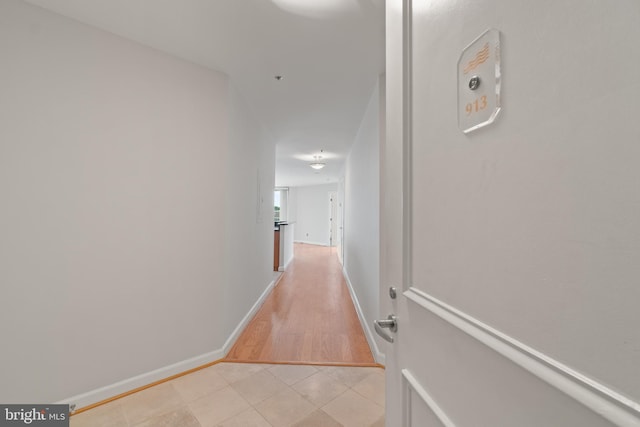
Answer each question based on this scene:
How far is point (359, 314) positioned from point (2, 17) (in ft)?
12.1

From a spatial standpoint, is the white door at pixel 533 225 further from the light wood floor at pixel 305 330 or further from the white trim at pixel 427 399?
the light wood floor at pixel 305 330

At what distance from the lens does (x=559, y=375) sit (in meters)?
0.30

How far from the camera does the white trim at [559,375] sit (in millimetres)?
252

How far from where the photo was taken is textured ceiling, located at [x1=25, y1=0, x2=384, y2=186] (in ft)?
4.71

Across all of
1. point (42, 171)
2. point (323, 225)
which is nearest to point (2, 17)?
point (42, 171)

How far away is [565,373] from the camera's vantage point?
0.98ft

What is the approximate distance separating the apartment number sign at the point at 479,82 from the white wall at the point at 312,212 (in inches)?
361

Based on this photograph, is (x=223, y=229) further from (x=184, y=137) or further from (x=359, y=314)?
(x=359, y=314)

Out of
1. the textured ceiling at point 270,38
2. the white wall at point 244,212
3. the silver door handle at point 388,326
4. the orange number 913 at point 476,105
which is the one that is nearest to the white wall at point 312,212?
the white wall at point 244,212

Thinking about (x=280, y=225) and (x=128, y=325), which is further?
(x=280, y=225)

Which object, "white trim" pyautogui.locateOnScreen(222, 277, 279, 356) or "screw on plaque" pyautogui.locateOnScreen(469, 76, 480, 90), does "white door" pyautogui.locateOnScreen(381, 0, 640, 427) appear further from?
"white trim" pyautogui.locateOnScreen(222, 277, 279, 356)

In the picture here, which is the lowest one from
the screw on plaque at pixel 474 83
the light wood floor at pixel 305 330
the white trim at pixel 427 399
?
the light wood floor at pixel 305 330

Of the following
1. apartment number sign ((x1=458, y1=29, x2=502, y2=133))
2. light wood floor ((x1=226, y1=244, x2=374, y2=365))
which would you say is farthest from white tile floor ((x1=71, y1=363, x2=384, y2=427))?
apartment number sign ((x1=458, y1=29, x2=502, y2=133))

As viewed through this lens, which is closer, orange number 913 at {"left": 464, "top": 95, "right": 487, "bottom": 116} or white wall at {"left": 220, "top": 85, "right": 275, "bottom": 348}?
orange number 913 at {"left": 464, "top": 95, "right": 487, "bottom": 116}
